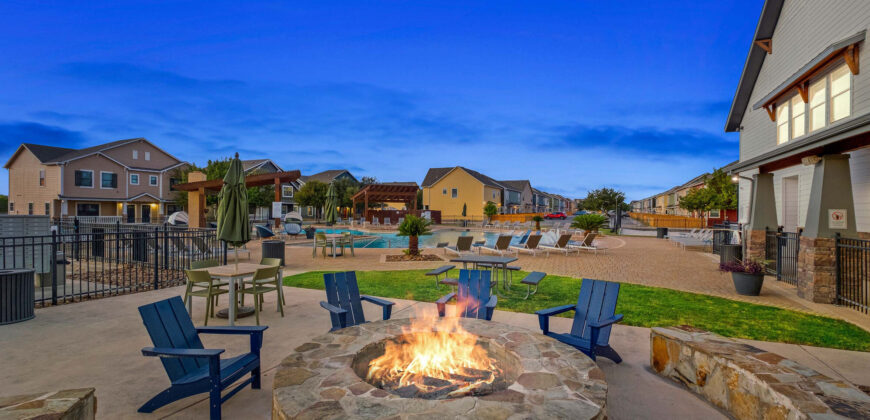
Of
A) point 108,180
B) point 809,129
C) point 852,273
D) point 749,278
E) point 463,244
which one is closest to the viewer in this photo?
point 852,273

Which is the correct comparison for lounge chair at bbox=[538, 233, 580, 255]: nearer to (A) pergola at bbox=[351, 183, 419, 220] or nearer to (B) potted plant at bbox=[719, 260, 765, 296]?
(B) potted plant at bbox=[719, 260, 765, 296]

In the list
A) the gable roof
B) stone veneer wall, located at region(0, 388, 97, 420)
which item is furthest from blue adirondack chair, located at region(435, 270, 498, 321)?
the gable roof

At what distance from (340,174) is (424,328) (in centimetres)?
6235

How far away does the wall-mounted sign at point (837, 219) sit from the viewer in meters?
7.39

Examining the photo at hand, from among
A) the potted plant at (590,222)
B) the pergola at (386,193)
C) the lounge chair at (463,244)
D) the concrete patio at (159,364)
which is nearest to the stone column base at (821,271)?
the concrete patio at (159,364)

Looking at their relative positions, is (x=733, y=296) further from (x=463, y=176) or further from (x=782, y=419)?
(x=463, y=176)

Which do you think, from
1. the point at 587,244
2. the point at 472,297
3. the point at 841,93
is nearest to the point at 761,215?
the point at 841,93

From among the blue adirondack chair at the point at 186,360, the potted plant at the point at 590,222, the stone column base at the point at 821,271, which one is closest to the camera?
the blue adirondack chair at the point at 186,360

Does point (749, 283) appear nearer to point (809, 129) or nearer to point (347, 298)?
point (809, 129)

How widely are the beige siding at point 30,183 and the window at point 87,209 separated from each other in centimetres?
199

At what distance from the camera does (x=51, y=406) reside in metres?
→ 2.24

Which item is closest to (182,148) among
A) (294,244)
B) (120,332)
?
(294,244)

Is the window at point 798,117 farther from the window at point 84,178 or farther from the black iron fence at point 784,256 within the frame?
the window at point 84,178

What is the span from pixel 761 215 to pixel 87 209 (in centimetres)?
4768
